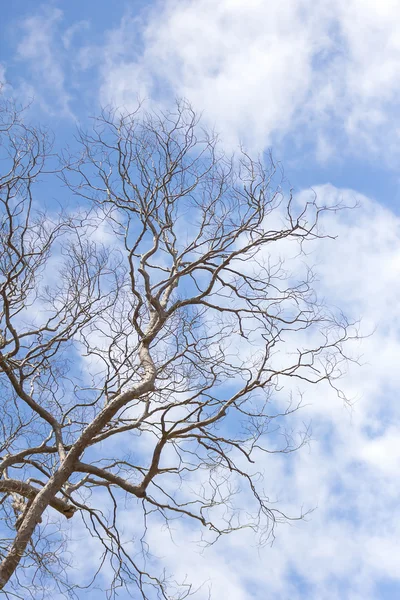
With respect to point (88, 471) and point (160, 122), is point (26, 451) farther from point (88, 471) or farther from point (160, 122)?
point (160, 122)

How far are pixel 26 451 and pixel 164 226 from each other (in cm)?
396

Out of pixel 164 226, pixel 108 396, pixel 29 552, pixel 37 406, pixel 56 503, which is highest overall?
pixel 164 226

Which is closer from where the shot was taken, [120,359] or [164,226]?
[120,359]

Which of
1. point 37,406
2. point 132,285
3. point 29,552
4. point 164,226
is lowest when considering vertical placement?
point 29,552

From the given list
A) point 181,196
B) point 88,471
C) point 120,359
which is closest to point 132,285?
point 120,359

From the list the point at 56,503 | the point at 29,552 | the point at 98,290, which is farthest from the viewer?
the point at 98,290

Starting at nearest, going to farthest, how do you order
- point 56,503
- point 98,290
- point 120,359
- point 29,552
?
point 29,552 < point 56,503 < point 120,359 < point 98,290

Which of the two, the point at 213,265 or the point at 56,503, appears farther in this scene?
the point at 213,265

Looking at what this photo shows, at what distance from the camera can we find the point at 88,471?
9.03 metres

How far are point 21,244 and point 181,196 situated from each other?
8.95 ft

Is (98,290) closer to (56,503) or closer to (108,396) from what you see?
(108,396)

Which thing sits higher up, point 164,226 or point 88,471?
point 164,226

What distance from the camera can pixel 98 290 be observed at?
10.4 meters

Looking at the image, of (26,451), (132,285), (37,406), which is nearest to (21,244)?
(132,285)
